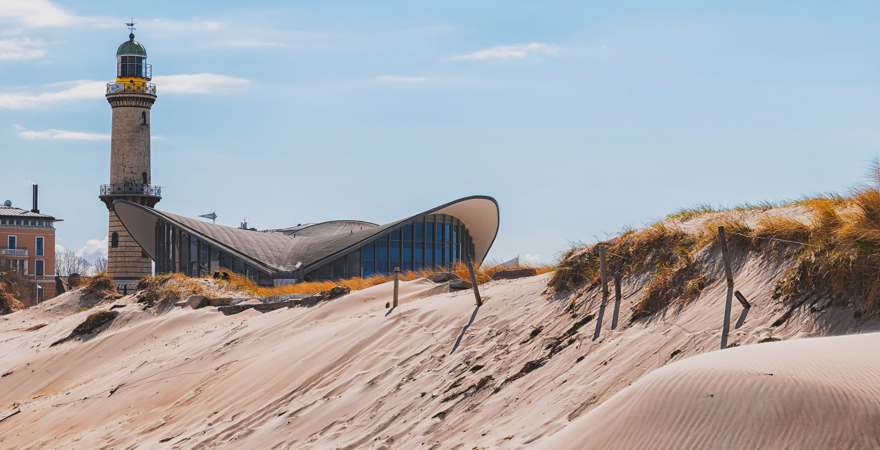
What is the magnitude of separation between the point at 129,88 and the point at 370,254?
92.1 feet

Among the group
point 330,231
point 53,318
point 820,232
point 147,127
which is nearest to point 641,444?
point 820,232

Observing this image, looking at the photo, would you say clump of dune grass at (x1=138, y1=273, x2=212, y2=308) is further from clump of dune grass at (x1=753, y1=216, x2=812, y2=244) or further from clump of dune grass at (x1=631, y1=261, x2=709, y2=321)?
clump of dune grass at (x1=753, y1=216, x2=812, y2=244)

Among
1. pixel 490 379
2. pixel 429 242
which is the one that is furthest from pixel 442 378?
pixel 429 242

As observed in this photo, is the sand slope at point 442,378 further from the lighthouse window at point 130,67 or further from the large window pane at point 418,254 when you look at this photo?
the lighthouse window at point 130,67

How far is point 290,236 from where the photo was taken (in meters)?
54.2

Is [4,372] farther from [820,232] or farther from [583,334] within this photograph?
[820,232]

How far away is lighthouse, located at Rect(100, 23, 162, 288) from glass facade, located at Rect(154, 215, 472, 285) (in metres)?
15.1

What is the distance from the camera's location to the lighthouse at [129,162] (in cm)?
6788

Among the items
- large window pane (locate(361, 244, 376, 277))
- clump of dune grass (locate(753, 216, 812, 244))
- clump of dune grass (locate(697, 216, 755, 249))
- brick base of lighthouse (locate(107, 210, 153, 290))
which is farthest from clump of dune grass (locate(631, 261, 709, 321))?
brick base of lighthouse (locate(107, 210, 153, 290))

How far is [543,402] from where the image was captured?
11352 millimetres

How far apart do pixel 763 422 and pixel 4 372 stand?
61.1 ft

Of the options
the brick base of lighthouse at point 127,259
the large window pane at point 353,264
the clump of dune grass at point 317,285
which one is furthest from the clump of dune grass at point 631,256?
the brick base of lighthouse at point 127,259

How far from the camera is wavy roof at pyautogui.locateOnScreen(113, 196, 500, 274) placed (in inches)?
1858

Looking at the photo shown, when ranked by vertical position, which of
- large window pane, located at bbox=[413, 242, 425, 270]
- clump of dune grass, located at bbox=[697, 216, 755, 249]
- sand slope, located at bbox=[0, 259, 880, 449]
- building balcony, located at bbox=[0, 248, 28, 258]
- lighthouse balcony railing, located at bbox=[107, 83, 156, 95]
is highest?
lighthouse balcony railing, located at bbox=[107, 83, 156, 95]
